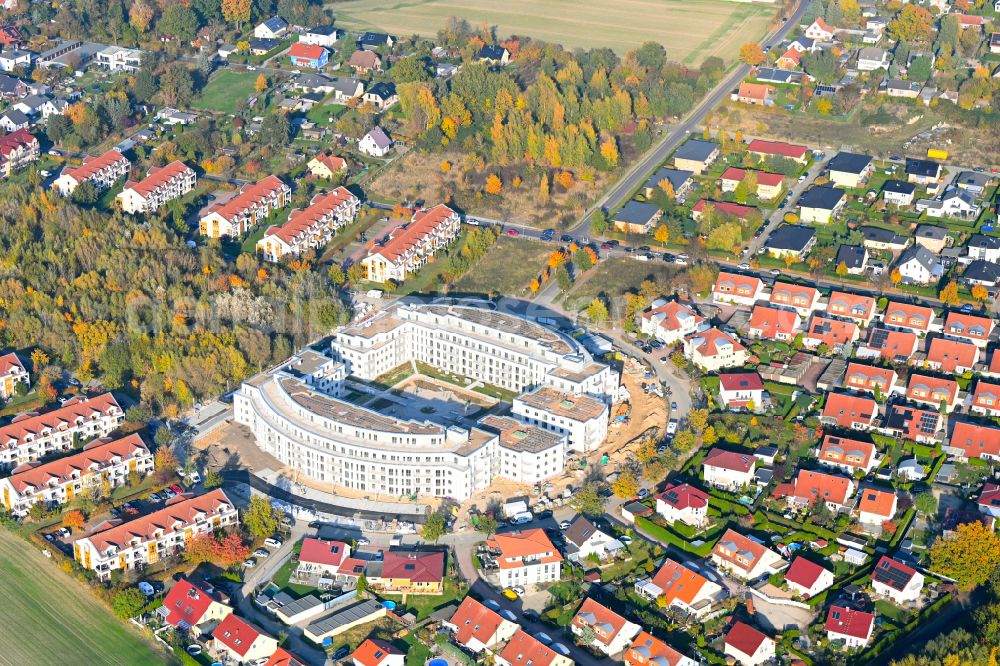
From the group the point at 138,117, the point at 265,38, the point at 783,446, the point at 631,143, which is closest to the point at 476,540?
the point at 783,446

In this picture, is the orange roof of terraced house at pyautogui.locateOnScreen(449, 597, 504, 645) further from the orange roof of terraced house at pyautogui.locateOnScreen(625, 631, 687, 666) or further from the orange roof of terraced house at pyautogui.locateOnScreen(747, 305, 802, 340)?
the orange roof of terraced house at pyautogui.locateOnScreen(747, 305, 802, 340)

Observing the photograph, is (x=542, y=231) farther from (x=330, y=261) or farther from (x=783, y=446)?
(x=783, y=446)

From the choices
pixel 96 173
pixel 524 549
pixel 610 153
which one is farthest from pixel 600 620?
pixel 96 173

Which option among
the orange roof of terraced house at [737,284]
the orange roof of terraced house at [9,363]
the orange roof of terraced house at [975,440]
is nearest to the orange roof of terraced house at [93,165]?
the orange roof of terraced house at [9,363]

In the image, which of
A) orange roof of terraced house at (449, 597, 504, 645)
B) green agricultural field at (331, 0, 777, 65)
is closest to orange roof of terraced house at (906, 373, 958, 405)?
orange roof of terraced house at (449, 597, 504, 645)

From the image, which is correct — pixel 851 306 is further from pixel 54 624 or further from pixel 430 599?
pixel 54 624

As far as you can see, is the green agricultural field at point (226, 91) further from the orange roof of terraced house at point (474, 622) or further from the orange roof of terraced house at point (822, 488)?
the orange roof of terraced house at point (474, 622)
